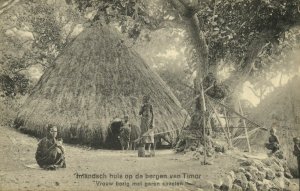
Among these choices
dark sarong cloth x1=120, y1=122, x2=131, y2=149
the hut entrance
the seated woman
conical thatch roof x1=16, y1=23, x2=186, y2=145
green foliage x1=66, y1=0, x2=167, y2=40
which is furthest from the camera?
the hut entrance

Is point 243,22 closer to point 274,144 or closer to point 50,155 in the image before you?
point 274,144

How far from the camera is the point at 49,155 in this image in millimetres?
8070

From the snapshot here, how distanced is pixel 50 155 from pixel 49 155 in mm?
21

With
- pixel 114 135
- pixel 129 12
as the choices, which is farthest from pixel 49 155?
pixel 129 12

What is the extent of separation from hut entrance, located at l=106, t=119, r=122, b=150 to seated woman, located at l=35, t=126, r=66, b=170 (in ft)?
7.12

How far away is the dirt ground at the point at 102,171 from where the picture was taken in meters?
7.64

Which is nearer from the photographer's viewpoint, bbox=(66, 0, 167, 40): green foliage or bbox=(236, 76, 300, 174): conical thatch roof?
bbox=(66, 0, 167, 40): green foliage

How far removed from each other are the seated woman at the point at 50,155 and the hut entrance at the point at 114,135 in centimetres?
217

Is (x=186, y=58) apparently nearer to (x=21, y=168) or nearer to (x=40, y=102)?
(x=40, y=102)

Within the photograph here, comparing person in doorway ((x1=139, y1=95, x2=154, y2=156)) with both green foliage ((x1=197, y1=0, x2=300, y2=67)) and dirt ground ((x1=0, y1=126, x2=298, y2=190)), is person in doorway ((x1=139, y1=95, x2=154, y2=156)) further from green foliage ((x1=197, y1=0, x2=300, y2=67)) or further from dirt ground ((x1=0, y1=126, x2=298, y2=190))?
green foliage ((x1=197, y1=0, x2=300, y2=67))

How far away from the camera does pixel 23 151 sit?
870 cm

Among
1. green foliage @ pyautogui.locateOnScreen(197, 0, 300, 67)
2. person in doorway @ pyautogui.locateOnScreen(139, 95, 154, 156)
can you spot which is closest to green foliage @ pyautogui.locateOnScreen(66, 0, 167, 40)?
green foliage @ pyautogui.locateOnScreen(197, 0, 300, 67)

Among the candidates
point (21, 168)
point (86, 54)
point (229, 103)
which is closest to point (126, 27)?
point (86, 54)

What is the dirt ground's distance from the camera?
25.1 ft
